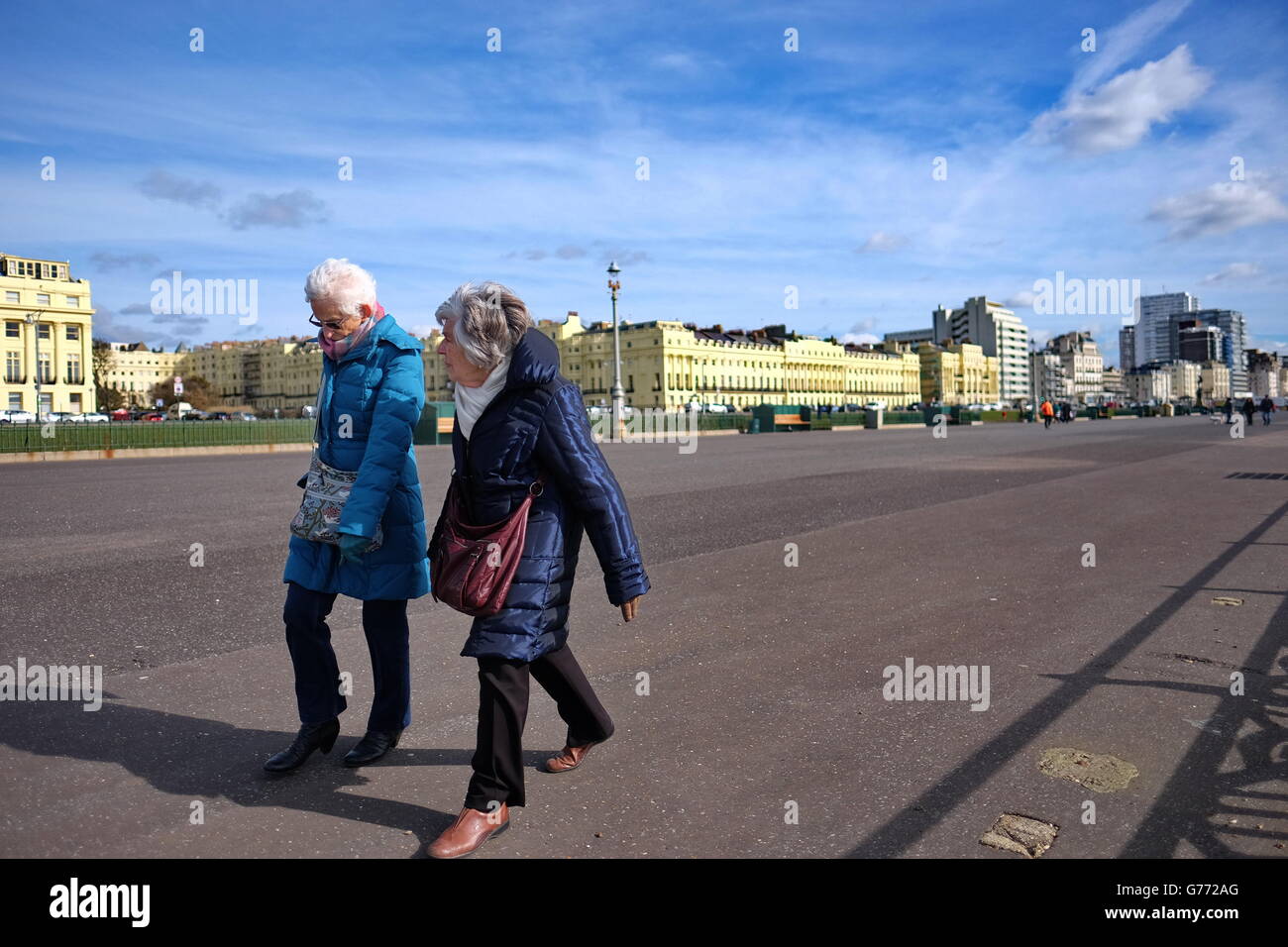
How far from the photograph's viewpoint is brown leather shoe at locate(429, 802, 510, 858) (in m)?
2.86

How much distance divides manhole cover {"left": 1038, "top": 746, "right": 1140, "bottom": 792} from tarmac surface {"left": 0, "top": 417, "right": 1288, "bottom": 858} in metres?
0.05

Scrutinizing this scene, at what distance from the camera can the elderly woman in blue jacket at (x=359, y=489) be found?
3.38m

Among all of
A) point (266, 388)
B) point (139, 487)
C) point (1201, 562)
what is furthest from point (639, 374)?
point (1201, 562)

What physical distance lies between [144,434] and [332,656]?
97.8 ft

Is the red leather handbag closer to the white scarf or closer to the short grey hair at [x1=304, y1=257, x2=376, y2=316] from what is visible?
the white scarf

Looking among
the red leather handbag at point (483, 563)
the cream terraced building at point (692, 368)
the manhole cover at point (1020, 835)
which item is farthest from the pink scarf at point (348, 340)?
the cream terraced building at point (692, 368)

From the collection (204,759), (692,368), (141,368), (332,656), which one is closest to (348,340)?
(332,656)

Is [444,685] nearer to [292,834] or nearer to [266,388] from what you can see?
[292,834]

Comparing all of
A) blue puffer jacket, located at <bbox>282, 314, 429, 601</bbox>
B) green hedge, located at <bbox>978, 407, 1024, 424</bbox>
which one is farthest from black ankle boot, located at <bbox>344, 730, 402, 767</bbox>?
green hedge, located at <bbox>978, 407, 1024, 424</bbox>

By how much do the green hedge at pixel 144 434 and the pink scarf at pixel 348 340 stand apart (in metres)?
27.3

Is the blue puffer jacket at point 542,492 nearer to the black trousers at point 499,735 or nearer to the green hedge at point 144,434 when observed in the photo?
the black trousers at point 499,735

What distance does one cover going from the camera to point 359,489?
3324mm

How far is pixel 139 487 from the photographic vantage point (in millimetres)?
16328
